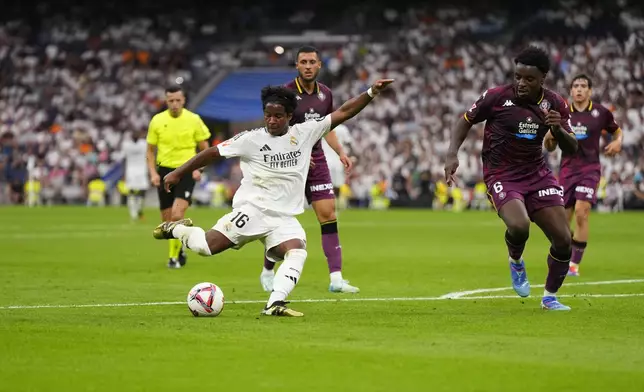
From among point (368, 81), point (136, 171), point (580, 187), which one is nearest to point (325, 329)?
point (580, 187)

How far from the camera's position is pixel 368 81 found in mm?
48000

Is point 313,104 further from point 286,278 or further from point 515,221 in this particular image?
point 286,278

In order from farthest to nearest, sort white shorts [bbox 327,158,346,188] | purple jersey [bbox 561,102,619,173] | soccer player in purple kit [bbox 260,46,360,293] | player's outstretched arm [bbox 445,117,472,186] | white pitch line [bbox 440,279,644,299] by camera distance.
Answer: white shorts [bbox 327,158,346,188] < purple jersey [bbox 561,102,619,173] < soccer player in purple kit [bbox 260,46,360,293] < white pitch line [bbox 440,279,644,299] < player's outstretched arm [bbox 445,117,472,186]

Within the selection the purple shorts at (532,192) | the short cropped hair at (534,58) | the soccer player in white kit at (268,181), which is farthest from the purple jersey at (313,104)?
the short cropped hair at (534,58)

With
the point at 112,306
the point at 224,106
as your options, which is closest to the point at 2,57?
the point at 224,106

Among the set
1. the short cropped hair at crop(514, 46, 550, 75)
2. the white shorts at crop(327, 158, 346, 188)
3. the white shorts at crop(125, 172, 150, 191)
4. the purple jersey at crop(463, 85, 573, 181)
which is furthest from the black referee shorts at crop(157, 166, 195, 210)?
the white shorts at crop(327, 158, 346, 188)

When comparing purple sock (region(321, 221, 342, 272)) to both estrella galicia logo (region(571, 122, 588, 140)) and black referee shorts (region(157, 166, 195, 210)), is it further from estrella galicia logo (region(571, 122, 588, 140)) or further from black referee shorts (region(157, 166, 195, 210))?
estrella galicia logo (region(571, 122, 588, 140))

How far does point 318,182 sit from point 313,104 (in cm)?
91

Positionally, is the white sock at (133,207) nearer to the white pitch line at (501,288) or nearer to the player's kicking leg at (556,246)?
the white pitch line at (501,288)

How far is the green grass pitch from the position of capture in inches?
306

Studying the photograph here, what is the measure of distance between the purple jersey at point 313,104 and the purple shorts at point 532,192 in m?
2.80

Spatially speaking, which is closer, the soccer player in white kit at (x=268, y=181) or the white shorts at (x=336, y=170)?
the soccer player in white kit at (x=268, y=181)

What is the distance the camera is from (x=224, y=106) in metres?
49.4

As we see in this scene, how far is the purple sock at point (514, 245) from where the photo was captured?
12421 mm
